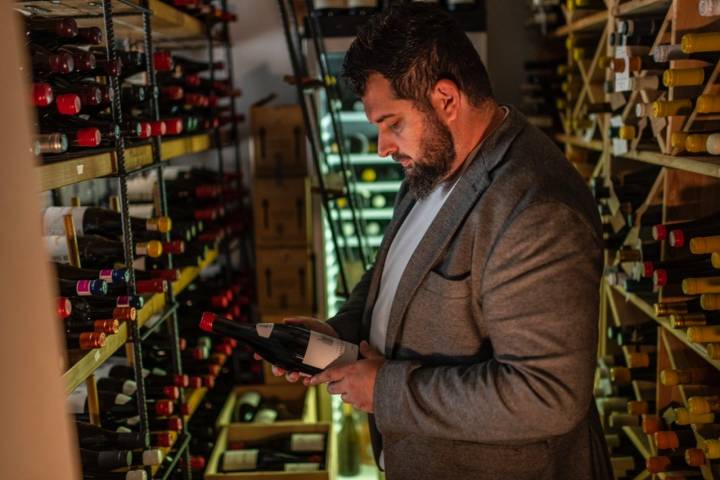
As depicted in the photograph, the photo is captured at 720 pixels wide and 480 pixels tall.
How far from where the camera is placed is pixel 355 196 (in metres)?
3.03

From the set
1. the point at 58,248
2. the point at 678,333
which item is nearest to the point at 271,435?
the point at 58,248

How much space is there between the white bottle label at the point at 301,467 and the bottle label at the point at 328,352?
1.07m

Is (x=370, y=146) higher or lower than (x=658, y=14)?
lower

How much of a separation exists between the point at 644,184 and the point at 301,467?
4.99ft

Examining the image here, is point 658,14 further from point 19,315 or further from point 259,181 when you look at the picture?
point 19,315

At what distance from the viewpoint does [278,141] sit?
3.19 m

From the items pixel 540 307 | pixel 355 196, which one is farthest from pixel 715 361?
pixel 355 196

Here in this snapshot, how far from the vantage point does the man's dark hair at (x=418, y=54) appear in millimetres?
1219

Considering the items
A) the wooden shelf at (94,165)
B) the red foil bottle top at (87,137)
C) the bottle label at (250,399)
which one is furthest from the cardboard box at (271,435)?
the red foil bottle top at (87,137)

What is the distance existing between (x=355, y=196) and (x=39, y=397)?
257 cm

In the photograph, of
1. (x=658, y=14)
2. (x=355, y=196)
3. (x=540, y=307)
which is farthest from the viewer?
(x=355, y=196)

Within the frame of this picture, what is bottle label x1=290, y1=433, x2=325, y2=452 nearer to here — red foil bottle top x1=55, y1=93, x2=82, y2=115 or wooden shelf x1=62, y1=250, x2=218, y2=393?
wooden shelf x1=62, y1=250, x2=218, y2=393

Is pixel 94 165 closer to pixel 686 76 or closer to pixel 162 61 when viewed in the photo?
pixel 162 61

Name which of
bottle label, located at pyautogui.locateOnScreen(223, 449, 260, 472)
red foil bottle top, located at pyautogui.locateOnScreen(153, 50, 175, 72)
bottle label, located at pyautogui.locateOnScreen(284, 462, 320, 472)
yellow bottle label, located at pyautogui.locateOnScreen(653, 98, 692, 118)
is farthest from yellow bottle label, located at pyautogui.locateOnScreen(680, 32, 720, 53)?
bottle label, located at pyautogui.locateOnScreen(223, 449, 260, 472)
